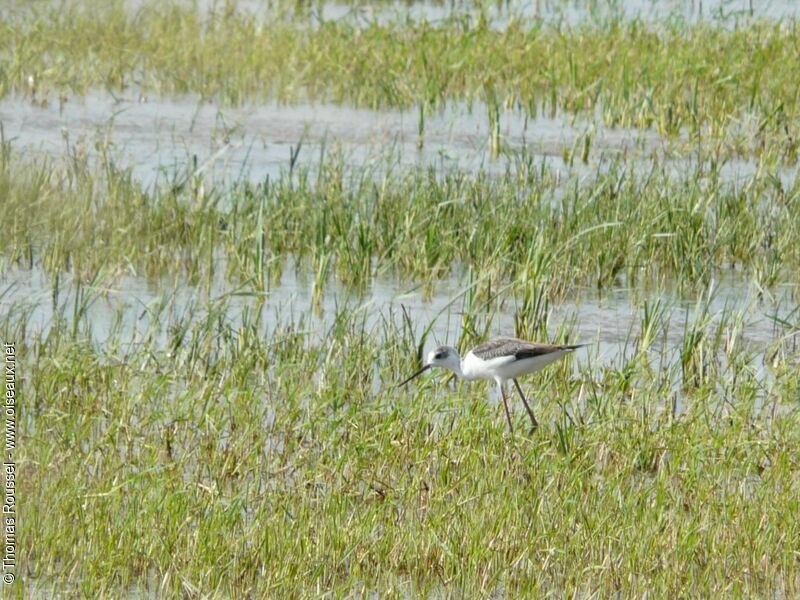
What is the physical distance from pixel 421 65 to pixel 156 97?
93.4 inches

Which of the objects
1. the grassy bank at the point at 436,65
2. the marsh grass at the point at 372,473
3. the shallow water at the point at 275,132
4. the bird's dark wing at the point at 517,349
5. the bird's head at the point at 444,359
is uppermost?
the grassy bank at the point at 436,65

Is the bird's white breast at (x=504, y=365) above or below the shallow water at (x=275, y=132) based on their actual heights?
below

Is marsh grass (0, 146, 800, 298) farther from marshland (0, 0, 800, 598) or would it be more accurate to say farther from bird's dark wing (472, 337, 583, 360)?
bird's dark wing (472, 337, 583, 360)

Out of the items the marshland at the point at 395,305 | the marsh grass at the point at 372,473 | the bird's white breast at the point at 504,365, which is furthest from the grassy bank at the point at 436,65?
the bird's white breast at the point at 504,365

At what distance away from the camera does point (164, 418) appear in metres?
6.43

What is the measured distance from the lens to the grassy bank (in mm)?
13484

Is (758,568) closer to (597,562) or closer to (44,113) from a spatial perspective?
(597,562)

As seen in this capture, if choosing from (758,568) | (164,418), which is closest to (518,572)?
(758,568)

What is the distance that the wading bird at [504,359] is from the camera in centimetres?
670

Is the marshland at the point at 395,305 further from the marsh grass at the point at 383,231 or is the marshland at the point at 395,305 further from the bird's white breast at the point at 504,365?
the bird's white breast at the point at 504,365

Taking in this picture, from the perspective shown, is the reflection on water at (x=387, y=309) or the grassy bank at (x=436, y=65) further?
the grassy bank at (x=436, y=65)

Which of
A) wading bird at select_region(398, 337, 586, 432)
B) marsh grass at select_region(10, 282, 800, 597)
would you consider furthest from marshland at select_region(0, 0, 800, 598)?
wading bird at select_region(398, 337, 586, 432)

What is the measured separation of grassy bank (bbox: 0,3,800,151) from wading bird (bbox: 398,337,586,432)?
5872 mm

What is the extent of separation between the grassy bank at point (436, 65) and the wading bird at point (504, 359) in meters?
5.87
